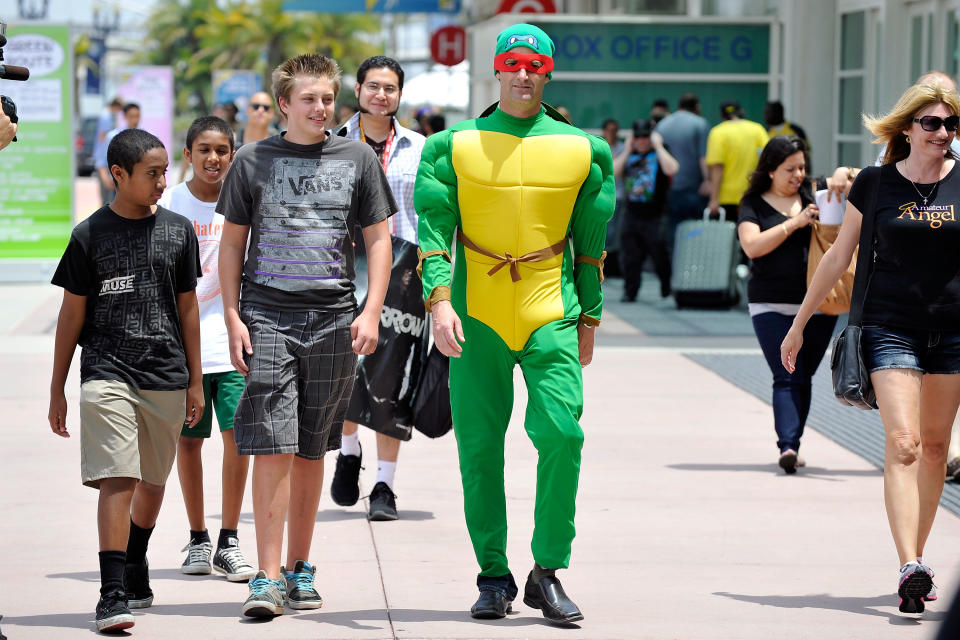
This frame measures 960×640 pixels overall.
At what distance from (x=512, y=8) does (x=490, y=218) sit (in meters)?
13.5

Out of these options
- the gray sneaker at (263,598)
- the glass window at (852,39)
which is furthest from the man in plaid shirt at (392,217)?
the glass window at (852,39)

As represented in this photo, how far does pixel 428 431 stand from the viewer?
21.7 feet

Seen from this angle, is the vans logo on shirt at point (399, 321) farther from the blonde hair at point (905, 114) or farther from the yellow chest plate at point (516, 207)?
the blonde hair at point (905, 114)

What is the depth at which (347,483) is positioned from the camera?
6.79 meters

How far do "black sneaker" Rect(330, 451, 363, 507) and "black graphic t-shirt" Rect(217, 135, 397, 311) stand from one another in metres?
1.76

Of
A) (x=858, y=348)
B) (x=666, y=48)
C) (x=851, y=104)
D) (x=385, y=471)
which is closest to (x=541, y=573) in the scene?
(x=858, y=348)

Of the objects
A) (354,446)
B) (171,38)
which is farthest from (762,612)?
(171,38)

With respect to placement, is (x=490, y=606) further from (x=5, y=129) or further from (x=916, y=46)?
(x=916, y=46)

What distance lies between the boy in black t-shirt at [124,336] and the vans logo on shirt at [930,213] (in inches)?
95.1

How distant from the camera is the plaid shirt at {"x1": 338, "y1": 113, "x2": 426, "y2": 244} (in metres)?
6.59

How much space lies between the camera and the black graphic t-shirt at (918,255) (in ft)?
17.4

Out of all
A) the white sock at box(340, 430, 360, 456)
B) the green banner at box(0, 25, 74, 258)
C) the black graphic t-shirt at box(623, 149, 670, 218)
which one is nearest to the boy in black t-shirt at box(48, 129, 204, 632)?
the white sock at box(340, 430, 360, 456)

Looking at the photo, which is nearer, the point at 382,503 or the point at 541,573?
the point at 541,573

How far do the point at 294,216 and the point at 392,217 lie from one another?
5.29 ft
